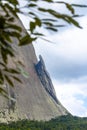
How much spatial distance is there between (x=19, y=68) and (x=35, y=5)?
698mm

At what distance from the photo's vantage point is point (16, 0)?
495cm

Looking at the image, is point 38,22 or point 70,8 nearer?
point 38,22

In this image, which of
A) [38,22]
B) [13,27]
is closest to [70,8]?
[38,22]

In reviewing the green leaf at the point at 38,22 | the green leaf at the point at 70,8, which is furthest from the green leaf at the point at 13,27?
the green leaf at the point at 70,8

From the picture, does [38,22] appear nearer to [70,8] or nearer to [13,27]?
[13,27]

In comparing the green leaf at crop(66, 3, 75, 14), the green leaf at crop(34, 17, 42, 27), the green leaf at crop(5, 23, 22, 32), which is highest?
the green leaf at crop(66, 3, 75, 14)

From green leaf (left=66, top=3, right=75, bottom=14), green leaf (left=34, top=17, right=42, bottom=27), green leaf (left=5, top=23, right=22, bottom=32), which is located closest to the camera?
green leaf (left=5, top=23, right=22, bottom=32)

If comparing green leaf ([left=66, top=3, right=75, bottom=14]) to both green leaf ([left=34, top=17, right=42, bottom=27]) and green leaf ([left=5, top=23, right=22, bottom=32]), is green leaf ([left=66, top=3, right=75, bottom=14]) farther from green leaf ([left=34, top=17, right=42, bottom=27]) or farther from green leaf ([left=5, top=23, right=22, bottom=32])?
green leaf ([left=5, top=23, right=22, bottom=32])

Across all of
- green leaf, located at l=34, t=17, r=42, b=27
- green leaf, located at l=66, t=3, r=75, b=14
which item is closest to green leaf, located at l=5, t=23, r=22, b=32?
green leaf, located at l=34, t=17, r=42, b=27

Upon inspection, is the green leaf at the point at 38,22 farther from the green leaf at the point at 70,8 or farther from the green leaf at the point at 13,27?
the green leaf at the point at 70,8

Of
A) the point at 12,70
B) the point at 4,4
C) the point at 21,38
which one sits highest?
the point at 4,4

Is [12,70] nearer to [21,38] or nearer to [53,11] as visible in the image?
[21,38]

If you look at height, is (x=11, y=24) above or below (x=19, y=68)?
above

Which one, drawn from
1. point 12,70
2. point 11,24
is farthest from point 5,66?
point 11,24
